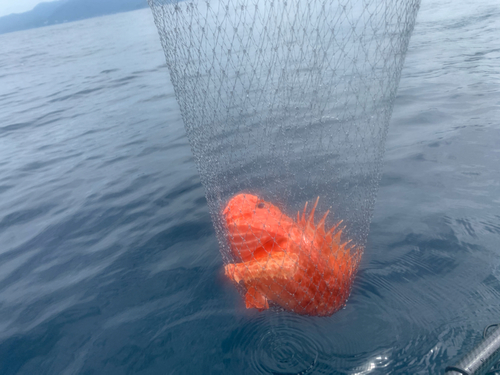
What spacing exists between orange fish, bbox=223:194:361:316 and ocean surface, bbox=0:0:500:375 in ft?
0.87

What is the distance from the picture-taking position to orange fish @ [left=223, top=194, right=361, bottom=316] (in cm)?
382

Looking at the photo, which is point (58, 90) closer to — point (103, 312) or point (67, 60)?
point (67, 60)

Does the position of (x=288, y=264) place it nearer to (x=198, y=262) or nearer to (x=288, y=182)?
(x=198, y=262)

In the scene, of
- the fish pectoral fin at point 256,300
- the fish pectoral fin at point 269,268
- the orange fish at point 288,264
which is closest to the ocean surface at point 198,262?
the fish pectoral fin at point 256,300

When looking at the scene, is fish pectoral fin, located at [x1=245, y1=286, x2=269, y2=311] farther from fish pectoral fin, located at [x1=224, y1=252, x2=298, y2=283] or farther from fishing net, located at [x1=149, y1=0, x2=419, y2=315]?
fish pectoral fin, located at [x1=224, y1=252, x2=298, y2=283]

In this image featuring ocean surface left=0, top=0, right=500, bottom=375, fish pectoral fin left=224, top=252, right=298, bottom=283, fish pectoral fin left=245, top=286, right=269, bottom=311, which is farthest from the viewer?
fish pectoral fin left=245, top=286, right=269, bottom=311

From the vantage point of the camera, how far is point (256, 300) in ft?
13.6

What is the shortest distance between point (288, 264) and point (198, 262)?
2.02 meters

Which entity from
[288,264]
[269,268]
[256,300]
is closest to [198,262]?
[256,300]

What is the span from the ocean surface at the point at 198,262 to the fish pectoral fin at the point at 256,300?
0.47 ft

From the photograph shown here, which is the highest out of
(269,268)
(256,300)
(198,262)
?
(269,268)

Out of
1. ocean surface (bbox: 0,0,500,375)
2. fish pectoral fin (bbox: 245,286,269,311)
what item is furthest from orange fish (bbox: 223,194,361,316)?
ocean surface (bbox: 0,0,500,375)

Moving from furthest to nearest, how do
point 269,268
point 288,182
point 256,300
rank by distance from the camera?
1. point 288,182
2. point 256,300
3. point 269,268

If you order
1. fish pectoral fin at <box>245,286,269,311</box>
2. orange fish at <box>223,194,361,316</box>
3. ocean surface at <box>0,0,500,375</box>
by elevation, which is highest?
orange fish at <box>223,194,361,316</box>
